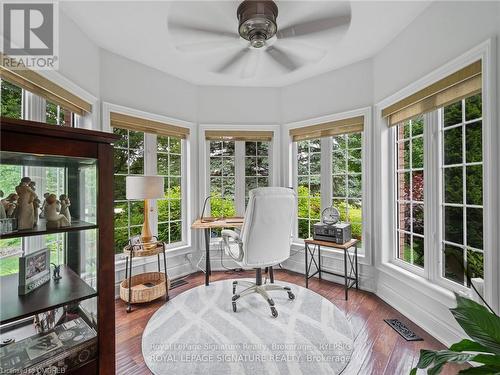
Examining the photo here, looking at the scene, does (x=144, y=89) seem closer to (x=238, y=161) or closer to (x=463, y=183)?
(x=238, y=161)

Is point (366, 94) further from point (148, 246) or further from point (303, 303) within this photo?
point (148, 246)

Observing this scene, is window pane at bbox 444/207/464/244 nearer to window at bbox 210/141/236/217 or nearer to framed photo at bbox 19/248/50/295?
window at bbox 210/141/236/217

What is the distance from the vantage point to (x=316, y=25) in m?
1.29

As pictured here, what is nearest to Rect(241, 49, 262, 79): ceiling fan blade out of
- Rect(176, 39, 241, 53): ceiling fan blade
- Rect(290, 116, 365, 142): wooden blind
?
Rect(176, 39, 241, 53): ceiling fan blade

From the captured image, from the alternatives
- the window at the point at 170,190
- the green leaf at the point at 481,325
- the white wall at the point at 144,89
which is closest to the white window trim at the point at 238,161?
the window at the point at 170,190

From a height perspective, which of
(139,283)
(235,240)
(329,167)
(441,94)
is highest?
(441,94)

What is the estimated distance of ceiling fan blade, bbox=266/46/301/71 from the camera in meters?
1.55

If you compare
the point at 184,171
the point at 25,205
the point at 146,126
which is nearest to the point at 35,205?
the point at 25,205

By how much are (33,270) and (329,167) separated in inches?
121

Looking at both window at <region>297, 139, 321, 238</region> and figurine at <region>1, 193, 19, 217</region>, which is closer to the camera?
figurine at <region>1, 193, 19, 217</region>

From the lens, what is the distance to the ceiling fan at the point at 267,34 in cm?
125

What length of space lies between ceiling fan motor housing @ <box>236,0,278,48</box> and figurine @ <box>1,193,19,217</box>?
4.43ft

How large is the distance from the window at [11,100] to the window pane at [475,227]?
3.48 m

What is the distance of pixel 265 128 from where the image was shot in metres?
3.57
